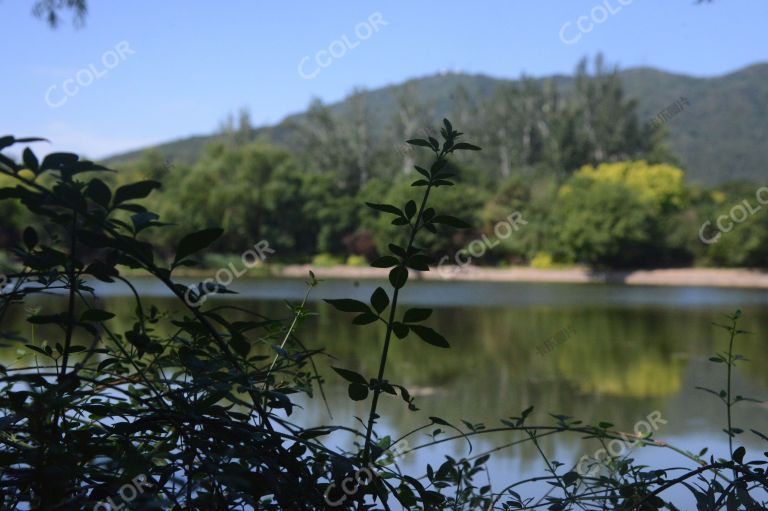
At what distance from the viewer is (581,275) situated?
30.4m

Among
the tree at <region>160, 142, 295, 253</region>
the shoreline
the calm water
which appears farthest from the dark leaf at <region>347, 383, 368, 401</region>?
the tree at <region>160, 142, 295, 253</region>

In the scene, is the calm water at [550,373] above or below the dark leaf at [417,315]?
below

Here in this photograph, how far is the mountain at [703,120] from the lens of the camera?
70.1 metres

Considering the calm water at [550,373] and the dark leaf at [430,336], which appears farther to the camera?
the calm water at [550,373]

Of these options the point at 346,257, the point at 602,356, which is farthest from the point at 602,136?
the point at 602,356

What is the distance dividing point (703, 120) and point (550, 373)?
279ft

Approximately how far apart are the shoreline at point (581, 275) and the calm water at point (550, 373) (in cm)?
1203

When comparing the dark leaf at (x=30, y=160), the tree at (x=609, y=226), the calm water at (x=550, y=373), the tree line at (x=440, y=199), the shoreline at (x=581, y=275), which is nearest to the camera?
the dark leaf at (x=30, y=160)

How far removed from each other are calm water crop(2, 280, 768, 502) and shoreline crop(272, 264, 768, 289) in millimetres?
12033

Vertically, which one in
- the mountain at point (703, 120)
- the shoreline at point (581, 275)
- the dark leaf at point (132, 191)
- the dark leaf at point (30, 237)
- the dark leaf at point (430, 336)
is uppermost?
the mountain at point (703, 120)

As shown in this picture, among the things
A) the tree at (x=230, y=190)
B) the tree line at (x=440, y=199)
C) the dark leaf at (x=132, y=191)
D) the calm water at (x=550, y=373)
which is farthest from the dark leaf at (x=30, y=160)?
the tree at (x=230, y=190)

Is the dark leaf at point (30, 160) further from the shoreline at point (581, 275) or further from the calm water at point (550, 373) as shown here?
the shoreline at point (581, 275)

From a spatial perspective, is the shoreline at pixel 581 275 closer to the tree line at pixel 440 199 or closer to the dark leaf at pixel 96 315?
the tree line at pixel 440 199

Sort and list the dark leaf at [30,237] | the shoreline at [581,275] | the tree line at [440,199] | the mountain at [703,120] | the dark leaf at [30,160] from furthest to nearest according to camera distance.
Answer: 1. the mountain at [703,120]
2. the tree line at [440,199]
3. the shoreline at [581,275]
4. the dark leaf at [30,237]
5. the dark leaf at [30,160]
